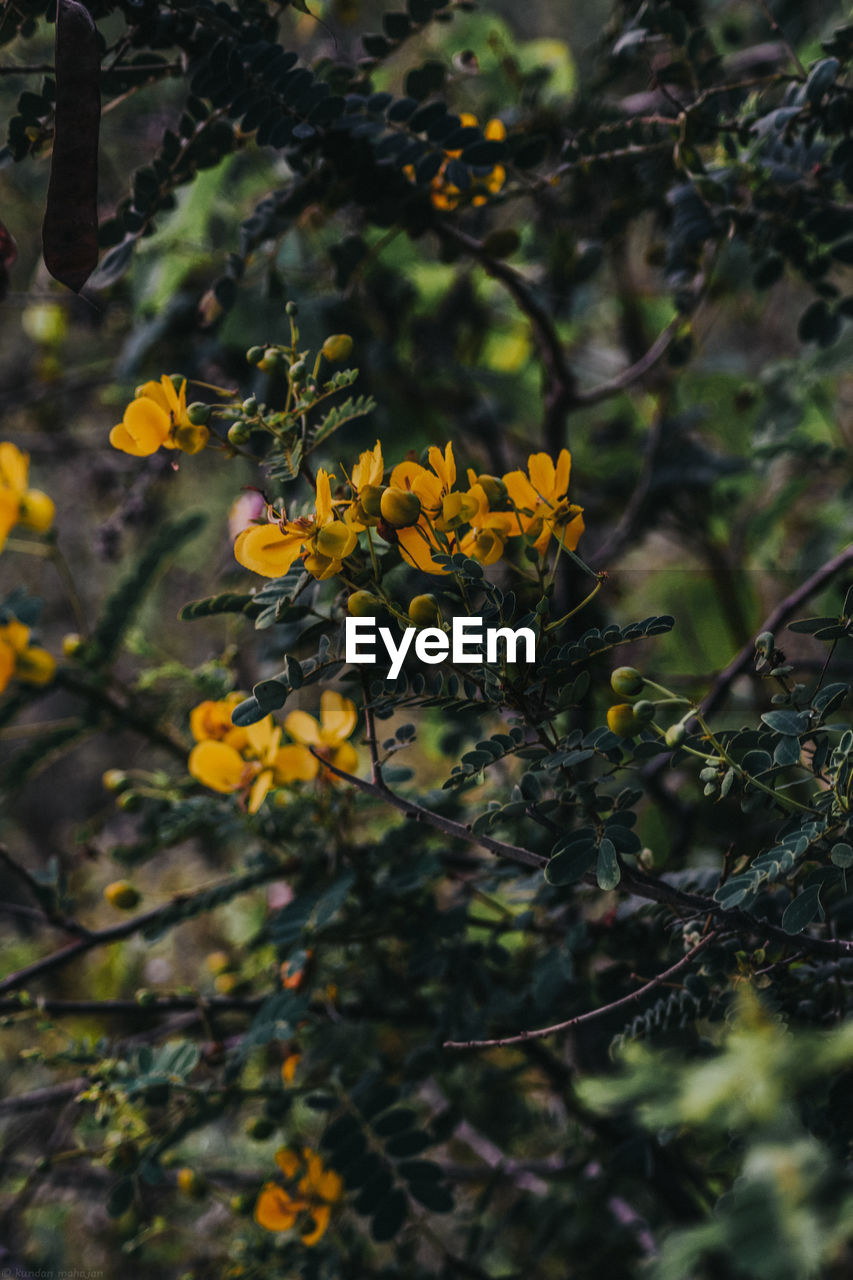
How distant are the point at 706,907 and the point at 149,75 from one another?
0.58 metres

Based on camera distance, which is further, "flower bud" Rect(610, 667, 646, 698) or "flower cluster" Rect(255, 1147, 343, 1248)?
"flower cluster" Rect(255, 1147, 343, 1248)

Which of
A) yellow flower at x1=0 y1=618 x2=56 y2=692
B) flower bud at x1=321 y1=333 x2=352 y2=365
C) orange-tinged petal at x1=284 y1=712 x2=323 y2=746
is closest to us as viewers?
yellow flower at x1=0 y1=618 x2=56 y2=692

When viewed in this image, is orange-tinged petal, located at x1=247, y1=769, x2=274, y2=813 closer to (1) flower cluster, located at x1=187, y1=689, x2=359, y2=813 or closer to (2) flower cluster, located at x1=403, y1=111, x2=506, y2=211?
(1) flower cluster, located at x1=187, y1=689, x2=359, y2=813

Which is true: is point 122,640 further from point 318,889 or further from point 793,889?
point 793,889

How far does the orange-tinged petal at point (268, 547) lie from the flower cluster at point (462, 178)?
0.94 ft

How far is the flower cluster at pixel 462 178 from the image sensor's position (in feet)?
1.80

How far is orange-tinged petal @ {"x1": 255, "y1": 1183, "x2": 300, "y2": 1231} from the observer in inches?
24.3

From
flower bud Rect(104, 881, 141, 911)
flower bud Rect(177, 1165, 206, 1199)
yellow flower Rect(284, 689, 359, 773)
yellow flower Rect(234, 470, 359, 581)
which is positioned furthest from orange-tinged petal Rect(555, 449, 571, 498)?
flower bud Rect(177, 1165, 206, 1199)

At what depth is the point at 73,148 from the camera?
45cm

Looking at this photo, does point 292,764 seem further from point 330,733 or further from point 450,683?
point 450,683

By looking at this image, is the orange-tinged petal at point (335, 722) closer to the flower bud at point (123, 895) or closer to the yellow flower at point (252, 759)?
the yellow flower at point (252, 759)

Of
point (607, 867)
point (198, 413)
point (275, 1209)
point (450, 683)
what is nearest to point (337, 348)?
point (198, 413)

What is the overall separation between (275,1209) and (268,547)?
0.51 meters

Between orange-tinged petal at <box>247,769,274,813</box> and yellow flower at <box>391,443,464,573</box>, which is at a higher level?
yellow flower at <box>391,443,464,573</box>
